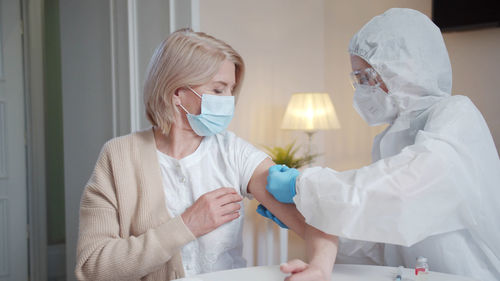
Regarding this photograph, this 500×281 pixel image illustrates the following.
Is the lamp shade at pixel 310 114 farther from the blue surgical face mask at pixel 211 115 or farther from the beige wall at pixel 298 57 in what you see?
the blue surgical face mask at pixel 211 115

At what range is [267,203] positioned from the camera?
4.59ft

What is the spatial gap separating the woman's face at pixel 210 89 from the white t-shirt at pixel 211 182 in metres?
0.14

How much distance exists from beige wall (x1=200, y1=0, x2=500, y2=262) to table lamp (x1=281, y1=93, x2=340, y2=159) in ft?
0.86

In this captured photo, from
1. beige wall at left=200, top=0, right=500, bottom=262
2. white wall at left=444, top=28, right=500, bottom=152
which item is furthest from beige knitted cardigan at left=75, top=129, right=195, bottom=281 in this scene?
white wall at left=444, top=28, right=500, bottom=152

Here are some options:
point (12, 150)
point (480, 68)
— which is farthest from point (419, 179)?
point (12, 150)

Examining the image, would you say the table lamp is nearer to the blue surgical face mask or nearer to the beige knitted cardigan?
the blue surgical face mask

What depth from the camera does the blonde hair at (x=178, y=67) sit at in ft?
4.39

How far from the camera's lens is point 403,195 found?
101cm

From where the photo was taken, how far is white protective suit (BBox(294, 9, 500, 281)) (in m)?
1.03

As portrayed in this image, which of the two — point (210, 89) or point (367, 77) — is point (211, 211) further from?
point (367, 77)

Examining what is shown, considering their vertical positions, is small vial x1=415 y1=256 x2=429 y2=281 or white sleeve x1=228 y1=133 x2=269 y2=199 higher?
white sleeve x1=228 y1=133 x2=269 y2=199

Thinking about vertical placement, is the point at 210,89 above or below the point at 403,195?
above

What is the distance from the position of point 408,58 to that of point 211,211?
0.76 meters

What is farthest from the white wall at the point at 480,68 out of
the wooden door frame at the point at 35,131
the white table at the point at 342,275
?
the wooden door frame at the point at 35,131
